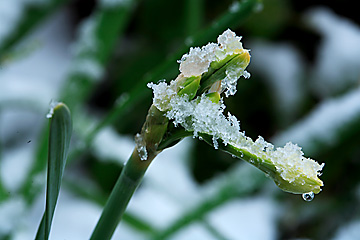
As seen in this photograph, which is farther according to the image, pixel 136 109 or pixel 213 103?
pixel 136 109

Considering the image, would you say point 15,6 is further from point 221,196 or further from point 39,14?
point 221,196

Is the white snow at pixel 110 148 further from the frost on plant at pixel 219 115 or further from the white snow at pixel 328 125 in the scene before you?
the frost on plant at pixel 219 115

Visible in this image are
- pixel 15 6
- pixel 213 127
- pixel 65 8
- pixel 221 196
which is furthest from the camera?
pixel 65 8

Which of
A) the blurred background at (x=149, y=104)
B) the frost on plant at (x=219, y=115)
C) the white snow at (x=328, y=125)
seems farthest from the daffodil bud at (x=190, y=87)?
the white snow at (x=328, y=125)

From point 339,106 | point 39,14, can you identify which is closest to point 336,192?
point 339,106

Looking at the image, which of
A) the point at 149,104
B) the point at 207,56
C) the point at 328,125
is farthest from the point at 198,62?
the point at 149,104

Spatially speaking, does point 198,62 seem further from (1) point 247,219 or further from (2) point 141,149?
(1) point 247,219
